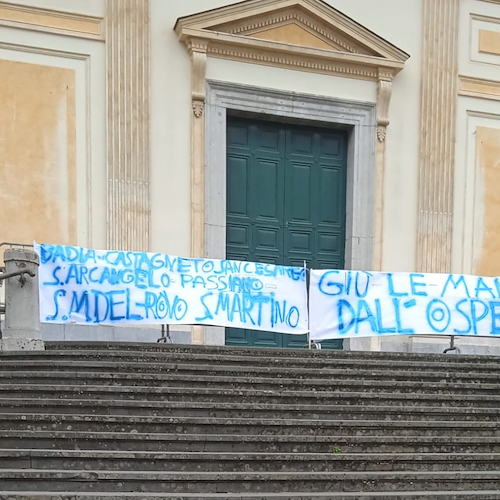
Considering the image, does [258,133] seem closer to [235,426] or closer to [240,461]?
[235,426]

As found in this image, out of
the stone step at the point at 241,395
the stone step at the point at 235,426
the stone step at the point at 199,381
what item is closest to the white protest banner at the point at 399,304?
the stone step at the point at 199,381

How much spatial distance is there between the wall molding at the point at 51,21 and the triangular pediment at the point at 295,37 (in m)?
1.17

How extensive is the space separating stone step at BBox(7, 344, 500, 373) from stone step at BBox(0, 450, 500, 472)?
A: 1.62m

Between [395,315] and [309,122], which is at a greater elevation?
[309,122]

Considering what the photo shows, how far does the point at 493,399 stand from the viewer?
6934 mm

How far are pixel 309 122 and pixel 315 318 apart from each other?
145 inches

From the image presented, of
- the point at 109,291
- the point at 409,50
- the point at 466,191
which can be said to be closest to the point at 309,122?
the point at 409,50

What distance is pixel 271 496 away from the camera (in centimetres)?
512

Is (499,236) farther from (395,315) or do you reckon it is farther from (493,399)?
(493,399)

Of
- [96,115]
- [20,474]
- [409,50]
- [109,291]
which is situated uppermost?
[409,50]

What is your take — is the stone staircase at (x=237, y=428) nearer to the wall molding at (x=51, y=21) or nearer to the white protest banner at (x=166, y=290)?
the white protest banner at (x=166, y=290)

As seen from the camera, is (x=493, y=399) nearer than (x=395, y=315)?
Yes

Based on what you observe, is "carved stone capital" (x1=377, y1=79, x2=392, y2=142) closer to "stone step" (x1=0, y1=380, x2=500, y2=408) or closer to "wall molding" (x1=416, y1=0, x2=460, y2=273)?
"wall molding" (x1=416, y1=0, x2=460, y2=273)

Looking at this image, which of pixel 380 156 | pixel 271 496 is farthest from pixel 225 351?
pixel 380 156
